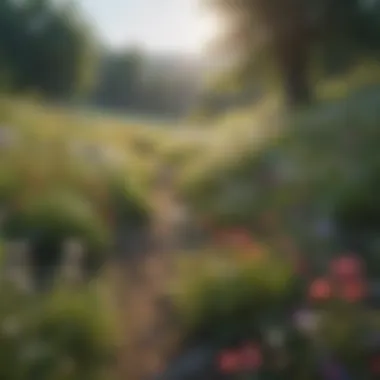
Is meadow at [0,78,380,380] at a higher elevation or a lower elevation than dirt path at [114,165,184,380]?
higher

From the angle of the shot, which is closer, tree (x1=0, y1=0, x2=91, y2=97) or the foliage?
the foliage

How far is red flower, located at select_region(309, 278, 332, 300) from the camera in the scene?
157 centimetres

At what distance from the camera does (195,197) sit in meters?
2.53

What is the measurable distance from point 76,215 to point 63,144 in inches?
16.9

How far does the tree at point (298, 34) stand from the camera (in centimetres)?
258

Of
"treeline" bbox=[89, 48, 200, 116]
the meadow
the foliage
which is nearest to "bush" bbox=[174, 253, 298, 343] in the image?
the meadow

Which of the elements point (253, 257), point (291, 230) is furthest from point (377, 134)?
point (253, 257)

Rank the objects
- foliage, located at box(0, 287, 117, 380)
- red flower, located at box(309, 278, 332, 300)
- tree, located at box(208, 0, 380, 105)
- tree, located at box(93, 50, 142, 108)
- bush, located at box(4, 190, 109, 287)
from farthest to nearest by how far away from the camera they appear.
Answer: tree, located at box(208, 0, 380, 105) < tree, located at box(93, 50, 142, 108) < bush, located at box(4, 190, 109, 287) < red flower, located at box(309, 278, 332, 300) < foliage, located at box(0, 287, 117, 380)

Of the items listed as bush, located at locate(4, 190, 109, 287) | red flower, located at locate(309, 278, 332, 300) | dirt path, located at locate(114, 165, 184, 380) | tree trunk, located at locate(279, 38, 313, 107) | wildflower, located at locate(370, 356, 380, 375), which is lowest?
dirt path, located at locate(114, 165, 184, 380)

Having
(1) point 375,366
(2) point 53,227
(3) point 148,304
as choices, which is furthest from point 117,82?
(1) point 375,366

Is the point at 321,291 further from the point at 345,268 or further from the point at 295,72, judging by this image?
the point at 295,72

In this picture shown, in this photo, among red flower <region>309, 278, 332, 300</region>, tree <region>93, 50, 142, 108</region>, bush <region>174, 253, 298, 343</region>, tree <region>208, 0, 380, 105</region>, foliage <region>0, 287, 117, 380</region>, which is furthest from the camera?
tree <region>208, 0, 380, 105</region>

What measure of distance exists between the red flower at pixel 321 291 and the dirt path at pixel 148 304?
1.26 feet

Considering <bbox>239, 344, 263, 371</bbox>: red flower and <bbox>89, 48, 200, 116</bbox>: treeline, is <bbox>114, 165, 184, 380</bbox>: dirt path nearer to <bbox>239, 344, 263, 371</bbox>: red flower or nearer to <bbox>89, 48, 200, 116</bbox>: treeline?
<bbox>239, 344, 263, 371</bbox>: red flower
